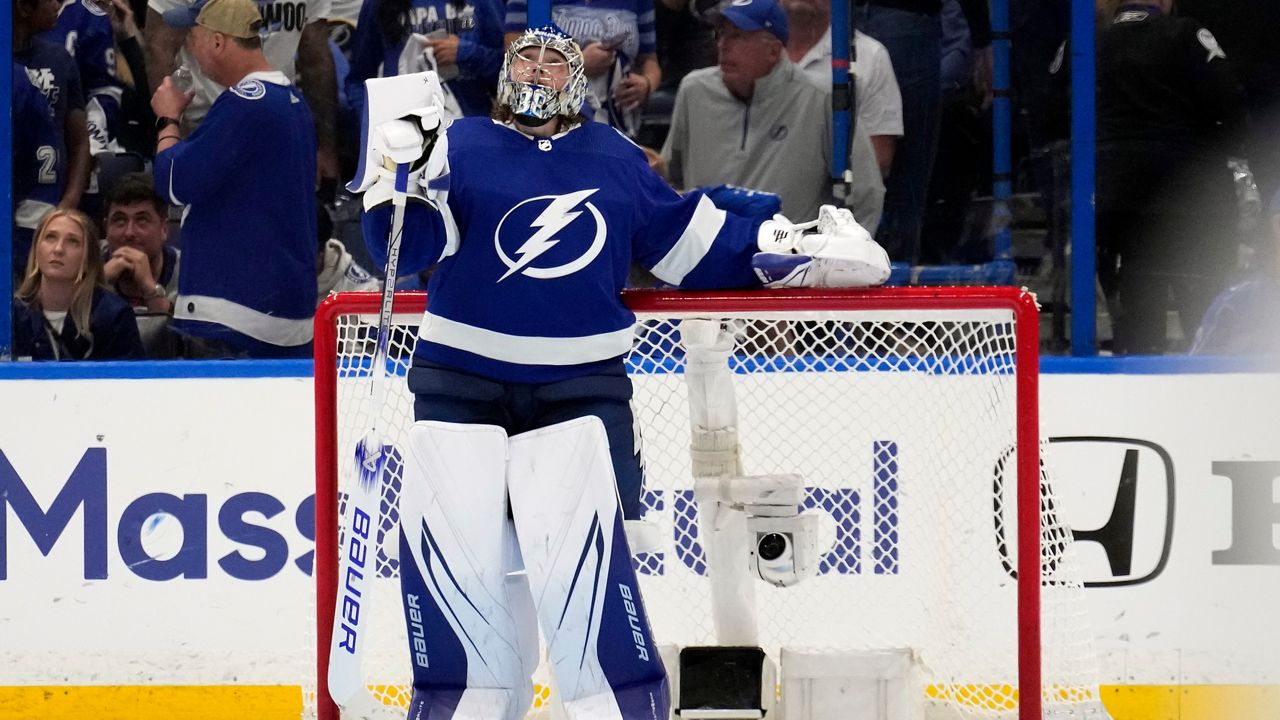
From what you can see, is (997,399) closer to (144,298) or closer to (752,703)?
(752,703)

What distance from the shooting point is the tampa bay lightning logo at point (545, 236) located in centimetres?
214

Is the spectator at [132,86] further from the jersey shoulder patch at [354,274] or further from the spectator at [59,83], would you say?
the jersey shoulder patch at [354,274]

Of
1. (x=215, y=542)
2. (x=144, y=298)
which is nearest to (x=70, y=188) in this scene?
(x=144, y=298)

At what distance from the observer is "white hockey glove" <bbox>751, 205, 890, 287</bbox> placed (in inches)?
90.5

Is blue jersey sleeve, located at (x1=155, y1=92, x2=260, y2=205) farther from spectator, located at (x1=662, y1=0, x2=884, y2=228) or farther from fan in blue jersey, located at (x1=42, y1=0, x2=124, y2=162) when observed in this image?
spectator, located at (x1=662, y1=0, x2=884, y2=228)

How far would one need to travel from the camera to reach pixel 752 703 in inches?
94.7

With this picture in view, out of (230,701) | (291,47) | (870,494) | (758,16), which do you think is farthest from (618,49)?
(230,701)

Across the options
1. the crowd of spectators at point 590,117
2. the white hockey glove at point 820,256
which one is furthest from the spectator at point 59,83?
the white hockey glove at point 820,256

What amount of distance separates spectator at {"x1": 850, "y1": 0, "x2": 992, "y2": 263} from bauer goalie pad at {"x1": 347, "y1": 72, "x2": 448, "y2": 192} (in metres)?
1.34

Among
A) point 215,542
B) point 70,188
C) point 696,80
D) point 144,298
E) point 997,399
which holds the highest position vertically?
point 696,80

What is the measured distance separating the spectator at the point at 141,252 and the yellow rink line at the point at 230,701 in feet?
2.52

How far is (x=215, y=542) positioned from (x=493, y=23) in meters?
1.23

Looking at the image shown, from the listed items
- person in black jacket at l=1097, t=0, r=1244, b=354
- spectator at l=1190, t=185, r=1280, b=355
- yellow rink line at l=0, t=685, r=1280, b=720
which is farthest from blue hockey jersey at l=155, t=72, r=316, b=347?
spectator at l=1190, t=185, r=1280, b=355

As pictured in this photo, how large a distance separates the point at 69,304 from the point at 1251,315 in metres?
2.46
